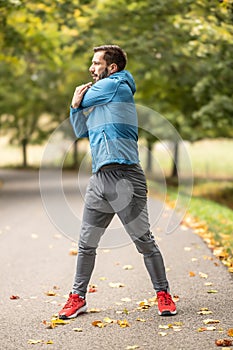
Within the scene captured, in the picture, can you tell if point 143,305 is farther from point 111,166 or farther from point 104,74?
point 104,74

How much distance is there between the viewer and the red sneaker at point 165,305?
19.3 feet

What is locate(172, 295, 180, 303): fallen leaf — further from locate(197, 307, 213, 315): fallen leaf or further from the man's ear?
the man's ear

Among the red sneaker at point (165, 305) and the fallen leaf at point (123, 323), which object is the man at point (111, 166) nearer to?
the red sneaker at point (165, 305)

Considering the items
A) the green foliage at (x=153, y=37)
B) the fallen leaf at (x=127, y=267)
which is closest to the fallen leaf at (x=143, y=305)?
the fallen leaf at (x=127, y=267)

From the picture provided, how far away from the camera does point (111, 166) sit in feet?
19.2

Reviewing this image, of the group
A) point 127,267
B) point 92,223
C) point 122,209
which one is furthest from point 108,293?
point 127,267

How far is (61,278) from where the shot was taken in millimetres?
7750

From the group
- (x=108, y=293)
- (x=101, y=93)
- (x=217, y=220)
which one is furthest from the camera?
(x=217, y=220)

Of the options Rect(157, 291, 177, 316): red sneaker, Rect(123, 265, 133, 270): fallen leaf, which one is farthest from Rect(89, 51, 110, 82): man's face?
Rect(123, 265, 133, 270): fallen leaf

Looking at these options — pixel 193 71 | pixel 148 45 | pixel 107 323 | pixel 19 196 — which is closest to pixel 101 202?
pixel 107 323

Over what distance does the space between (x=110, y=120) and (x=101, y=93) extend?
0.22m

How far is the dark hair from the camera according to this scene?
5.89 metres

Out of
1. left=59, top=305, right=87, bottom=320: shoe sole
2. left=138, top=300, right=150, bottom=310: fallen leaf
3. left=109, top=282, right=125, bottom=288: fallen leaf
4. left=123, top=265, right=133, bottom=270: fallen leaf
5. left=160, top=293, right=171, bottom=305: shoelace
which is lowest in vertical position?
left=123, top=265, right=133, bottom=270: fallen leaf

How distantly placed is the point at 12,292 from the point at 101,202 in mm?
1639
